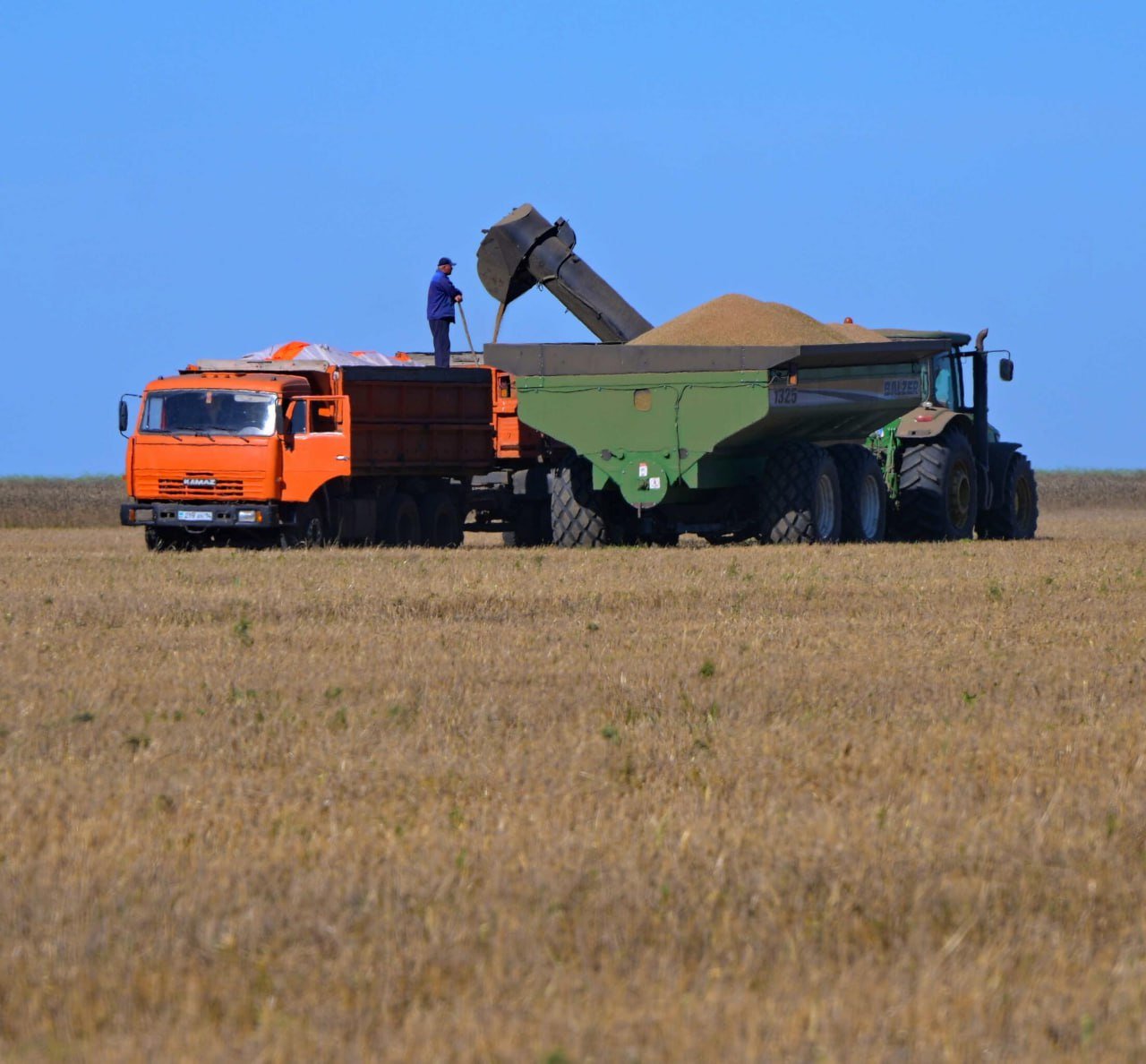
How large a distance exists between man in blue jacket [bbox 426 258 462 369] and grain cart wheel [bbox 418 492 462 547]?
1.57m

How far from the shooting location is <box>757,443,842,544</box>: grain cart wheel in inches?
797

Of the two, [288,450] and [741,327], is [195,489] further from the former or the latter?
[741,327]

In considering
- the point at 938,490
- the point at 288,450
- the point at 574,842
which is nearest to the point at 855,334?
the point at 938,490

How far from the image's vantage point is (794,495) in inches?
799

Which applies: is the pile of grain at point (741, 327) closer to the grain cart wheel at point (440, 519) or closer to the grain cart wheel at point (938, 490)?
the grain cart wheel at point (938, 490)

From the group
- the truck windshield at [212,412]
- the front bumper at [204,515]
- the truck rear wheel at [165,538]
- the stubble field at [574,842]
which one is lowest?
the stubble field at [574,842]

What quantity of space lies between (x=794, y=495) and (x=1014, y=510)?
18.4 ft

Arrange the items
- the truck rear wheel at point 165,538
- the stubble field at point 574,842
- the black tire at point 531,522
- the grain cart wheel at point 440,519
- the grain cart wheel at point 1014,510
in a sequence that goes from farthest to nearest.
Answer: the black tire at point 531,522 → the grain cart wheel at point 1014,510 → the grain cart wheel at point 440,519 → the truck rear wheel at point 165,538 → the stubble field at point 574,842

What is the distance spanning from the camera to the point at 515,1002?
4.30m

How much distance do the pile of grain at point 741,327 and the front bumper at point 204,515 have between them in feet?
14.4

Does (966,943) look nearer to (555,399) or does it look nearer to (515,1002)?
(515,1002)

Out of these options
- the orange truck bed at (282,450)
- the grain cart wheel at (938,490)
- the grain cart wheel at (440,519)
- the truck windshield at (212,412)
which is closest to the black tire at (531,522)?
the grain cart wheel at (440,519)

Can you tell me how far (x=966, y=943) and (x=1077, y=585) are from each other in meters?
10.6

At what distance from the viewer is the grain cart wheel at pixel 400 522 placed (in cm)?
2314
